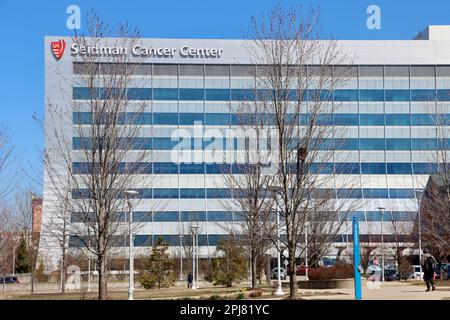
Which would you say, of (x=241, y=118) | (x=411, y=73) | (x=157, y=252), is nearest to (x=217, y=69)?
(x=411, y=73)

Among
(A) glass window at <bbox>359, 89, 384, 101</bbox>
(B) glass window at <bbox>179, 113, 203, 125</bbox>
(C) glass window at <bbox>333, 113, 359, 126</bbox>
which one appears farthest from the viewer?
(A) glass window at <bbox>359, 89, 384, 101</bbox>

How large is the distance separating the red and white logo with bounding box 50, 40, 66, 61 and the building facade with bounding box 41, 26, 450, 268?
0.22m

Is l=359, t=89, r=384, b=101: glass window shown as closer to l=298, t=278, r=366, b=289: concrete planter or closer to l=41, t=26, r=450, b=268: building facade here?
l=41, t=26, r=450, b=268: building facade

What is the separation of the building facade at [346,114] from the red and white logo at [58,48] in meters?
0.22

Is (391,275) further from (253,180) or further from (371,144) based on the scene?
(253,180)

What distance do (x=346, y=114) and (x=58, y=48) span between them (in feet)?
78.0

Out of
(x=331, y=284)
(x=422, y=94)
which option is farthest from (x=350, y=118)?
(x=331, y=284)

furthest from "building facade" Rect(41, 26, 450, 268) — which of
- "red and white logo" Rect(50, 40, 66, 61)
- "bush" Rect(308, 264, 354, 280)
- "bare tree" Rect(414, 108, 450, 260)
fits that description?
"bush" Rect(308, 264, 354, 280)

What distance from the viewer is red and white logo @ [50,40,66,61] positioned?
4331 centimetres

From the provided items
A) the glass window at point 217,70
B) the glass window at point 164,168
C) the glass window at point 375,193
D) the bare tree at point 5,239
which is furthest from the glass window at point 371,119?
the bare tree at point 5,239

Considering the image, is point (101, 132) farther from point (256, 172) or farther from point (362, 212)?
point (362, 212)

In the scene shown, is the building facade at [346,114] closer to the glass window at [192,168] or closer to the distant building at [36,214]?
the glass window at [192,168]

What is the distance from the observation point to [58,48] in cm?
4438
